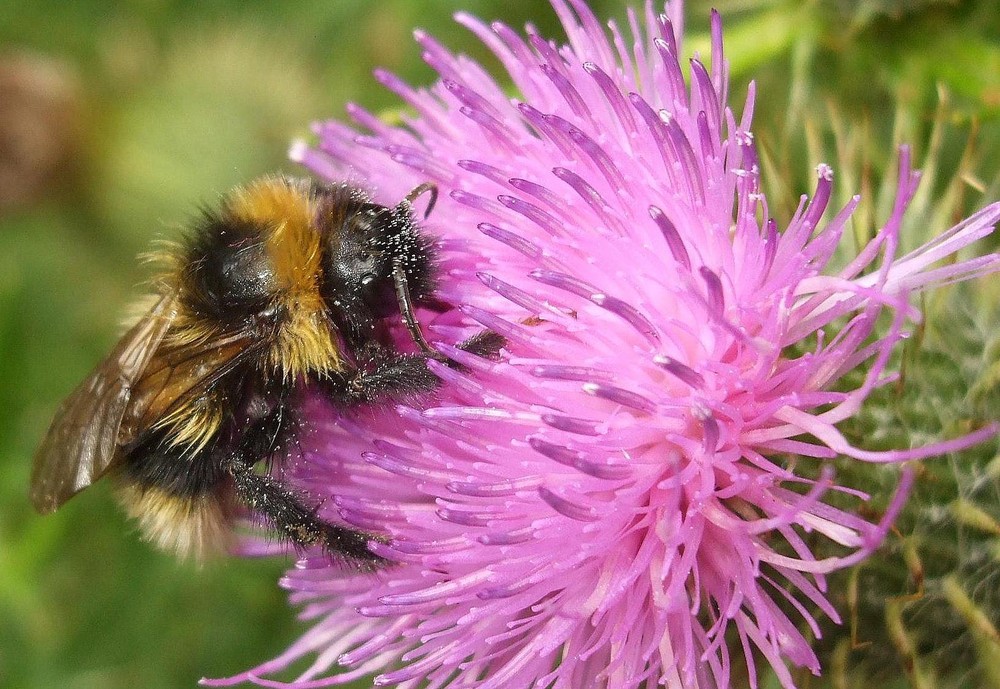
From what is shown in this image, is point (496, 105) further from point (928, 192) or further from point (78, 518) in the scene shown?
point (78, 518)

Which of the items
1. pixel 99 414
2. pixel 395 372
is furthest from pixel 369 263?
pixel 99 414

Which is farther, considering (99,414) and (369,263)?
(99,414)

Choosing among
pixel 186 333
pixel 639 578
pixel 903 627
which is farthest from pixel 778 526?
pixel 186 333

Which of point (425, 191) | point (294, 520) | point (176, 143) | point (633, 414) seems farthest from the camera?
point (176, 143)

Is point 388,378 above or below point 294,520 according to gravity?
above

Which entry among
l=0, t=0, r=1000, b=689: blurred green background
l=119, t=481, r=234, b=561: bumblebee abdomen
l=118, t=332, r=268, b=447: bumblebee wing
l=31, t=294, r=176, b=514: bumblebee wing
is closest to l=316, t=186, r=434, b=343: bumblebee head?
l=118, t=332, r=268, b=447: bumblebee wing

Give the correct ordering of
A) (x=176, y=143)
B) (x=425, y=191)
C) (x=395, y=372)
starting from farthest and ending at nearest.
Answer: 1. (x=176, y=143)
2. (x=425, y=191)
3. (x=395, y=372)

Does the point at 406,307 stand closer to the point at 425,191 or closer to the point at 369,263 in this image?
the point at 369,263
